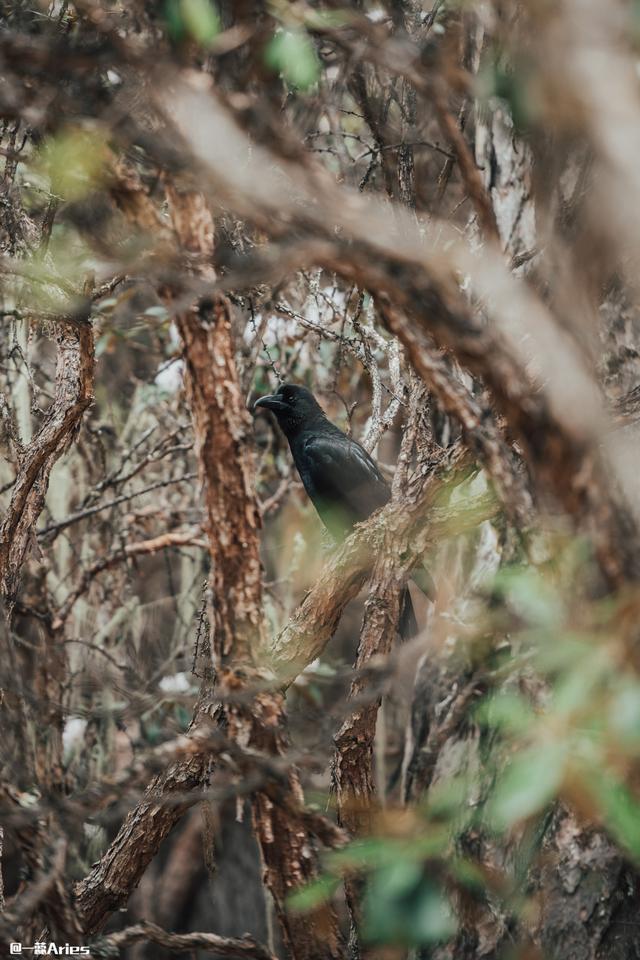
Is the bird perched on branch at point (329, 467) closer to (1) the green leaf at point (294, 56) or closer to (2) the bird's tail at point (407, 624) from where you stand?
(2) the bird's tail at point (407, 624)

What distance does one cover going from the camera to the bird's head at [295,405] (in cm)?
568

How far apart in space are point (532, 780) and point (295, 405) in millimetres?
4477

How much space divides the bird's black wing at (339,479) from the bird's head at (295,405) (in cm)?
12

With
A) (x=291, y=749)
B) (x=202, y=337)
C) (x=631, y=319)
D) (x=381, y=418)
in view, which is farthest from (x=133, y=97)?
(x=631, y=319)

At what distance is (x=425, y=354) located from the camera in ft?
6.18

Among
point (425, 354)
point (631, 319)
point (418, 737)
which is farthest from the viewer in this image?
point (418, 737)

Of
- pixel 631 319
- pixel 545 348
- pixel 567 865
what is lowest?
pixel 567 865

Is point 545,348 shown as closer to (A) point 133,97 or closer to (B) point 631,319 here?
(A) point 133,97

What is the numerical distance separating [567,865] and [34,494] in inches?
105

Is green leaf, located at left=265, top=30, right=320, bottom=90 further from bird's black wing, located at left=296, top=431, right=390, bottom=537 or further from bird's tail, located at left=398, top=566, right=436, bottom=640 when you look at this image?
bird's tail, located at left=398, top=566, right=436, bottom=640

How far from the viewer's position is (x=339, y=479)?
5.49 m

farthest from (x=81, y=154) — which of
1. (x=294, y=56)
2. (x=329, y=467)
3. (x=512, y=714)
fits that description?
(x=329, y=467)

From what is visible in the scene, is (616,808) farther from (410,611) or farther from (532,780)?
(410,611)

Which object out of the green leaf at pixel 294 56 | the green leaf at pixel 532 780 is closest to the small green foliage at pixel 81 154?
the green leaf at pixel 294 56
